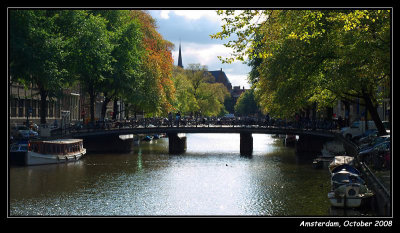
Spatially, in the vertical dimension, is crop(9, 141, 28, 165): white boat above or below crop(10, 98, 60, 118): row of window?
below

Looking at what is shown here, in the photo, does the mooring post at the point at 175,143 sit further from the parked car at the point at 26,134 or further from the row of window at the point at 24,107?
the parked car at the point at 26,134

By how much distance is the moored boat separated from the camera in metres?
46.3

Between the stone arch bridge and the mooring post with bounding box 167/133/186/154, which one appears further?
the mooring post with bounding box 167/133/186/154

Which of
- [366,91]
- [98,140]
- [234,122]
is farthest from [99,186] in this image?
[234,122]

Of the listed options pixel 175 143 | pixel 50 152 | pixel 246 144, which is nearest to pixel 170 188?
pixel 50 152

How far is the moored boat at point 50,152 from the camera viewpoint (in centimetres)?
4634

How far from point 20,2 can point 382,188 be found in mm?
17857

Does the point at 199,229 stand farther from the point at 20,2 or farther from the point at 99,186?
the point at 99,186

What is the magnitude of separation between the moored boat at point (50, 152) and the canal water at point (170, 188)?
42.6 inches

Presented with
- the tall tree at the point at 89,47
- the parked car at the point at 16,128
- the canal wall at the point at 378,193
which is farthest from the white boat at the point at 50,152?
the canal wall at the point at 378,193

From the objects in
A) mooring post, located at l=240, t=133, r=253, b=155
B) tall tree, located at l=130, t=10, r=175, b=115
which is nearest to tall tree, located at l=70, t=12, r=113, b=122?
tall tree, located at l=130, t=10, r=175, b=115

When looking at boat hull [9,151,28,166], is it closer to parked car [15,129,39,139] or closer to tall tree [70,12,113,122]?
parked car [15,129,39,139]

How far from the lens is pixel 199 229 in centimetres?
1403

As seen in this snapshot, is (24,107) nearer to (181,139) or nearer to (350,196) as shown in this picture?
(181,139)
